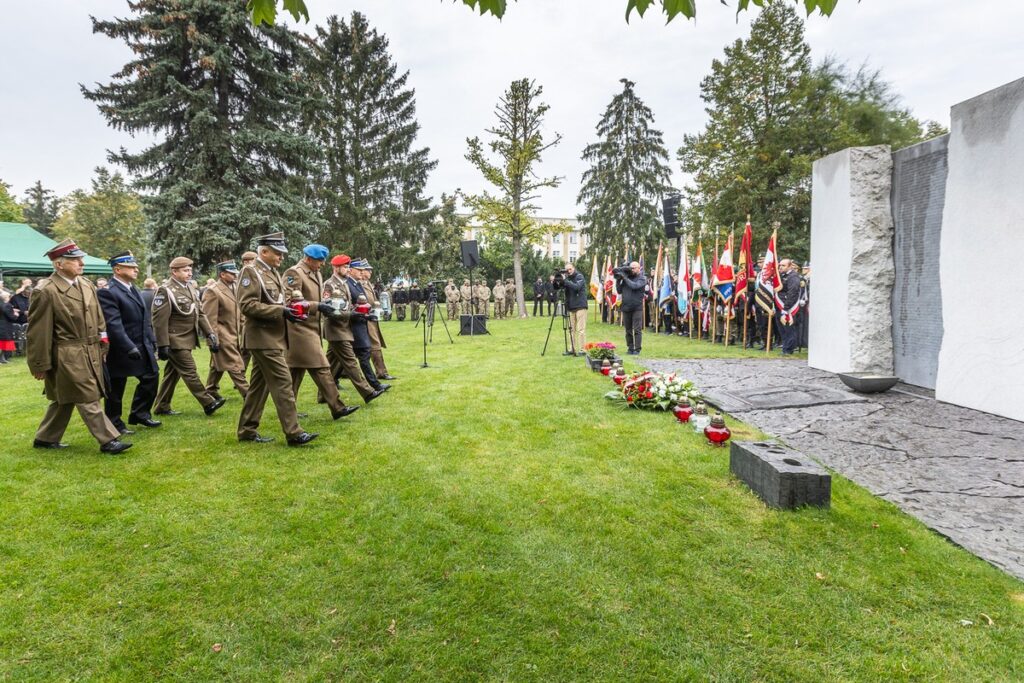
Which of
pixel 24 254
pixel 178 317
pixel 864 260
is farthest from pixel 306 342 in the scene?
pixel 24 254

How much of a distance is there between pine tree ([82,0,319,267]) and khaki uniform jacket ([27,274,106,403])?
12967 mm

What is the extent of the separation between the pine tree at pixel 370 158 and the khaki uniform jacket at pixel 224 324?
20.6 metres

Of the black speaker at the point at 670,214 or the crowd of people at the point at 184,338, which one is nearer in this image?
the crowd of people at the point at 184,338

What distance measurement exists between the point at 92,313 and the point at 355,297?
3.48 meters

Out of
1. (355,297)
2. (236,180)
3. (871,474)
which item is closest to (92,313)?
(355,297)

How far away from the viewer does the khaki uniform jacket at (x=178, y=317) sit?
7.05 meters

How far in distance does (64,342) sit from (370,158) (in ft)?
87.7

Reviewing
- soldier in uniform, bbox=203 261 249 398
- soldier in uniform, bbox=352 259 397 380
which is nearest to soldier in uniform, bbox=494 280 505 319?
soldier in uniform, bbox=352 259 397 380

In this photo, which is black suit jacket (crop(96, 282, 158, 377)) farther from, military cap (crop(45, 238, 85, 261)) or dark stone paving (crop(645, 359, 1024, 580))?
dark stone paving (crop(645, 359, 1024, 580))

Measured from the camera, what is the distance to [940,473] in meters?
4.24

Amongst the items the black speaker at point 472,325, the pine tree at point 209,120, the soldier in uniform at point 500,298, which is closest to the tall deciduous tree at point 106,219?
the pine tree at point 209,120

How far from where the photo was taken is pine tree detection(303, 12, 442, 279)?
91.8 ft

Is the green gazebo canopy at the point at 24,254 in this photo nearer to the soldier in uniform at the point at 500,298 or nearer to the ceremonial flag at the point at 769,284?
the soldier in uniform at the point at 500,298

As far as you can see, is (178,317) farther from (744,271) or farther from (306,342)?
(744,271)
